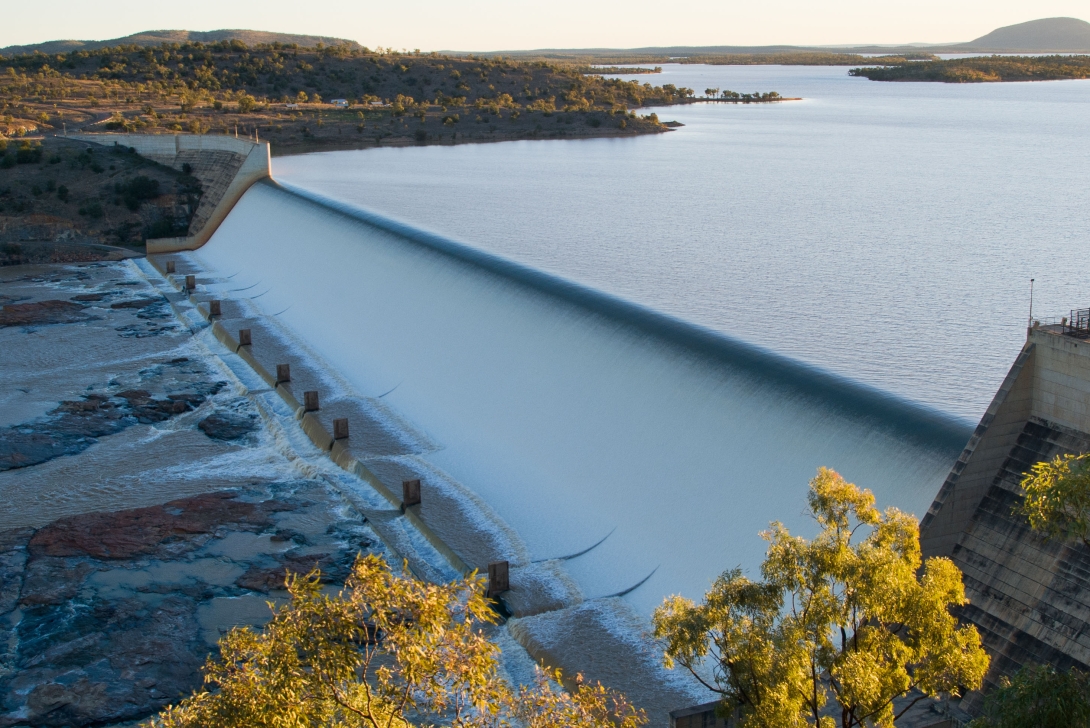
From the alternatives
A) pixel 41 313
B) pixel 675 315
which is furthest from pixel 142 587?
pixel 41 313

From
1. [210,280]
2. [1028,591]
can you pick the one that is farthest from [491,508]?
[210,280]

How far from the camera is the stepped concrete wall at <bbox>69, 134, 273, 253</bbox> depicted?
3969 centimetres

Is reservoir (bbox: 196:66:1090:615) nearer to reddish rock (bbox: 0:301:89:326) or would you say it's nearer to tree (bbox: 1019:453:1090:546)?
reddish rock (bbox: 0:301:89:326)

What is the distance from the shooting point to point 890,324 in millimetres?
20875

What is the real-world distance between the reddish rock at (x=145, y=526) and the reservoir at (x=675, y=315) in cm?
335

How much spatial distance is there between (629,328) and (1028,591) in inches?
341

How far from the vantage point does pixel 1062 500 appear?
19.8 ft

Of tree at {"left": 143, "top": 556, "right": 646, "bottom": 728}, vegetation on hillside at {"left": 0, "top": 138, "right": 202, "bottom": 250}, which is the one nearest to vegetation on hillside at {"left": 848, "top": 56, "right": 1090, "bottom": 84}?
vegetation on hillside at {"left": 0, "top": 138, "right": 202, "bottom": 250}

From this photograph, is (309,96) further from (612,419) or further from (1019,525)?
(1019,525)

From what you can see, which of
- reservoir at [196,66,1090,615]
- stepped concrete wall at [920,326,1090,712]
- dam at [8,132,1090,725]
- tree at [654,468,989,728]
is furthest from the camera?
reservoir at [196,66,1090,615]

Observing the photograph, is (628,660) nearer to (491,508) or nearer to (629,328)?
(491,508)

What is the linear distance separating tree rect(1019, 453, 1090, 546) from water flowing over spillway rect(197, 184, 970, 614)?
17.5ft

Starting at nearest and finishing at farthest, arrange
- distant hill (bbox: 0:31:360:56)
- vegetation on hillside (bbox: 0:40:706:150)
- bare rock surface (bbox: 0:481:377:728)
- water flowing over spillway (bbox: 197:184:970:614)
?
bare rock surface (bbox: 0:481:377:728) → water flowing over spillway (bbox: 197:184:970:614) → vegetation on hillside (bbox: 0:40:706:150) → distant hill (bbox: 0:31:360:56)

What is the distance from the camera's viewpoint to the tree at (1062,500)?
19.8ft
